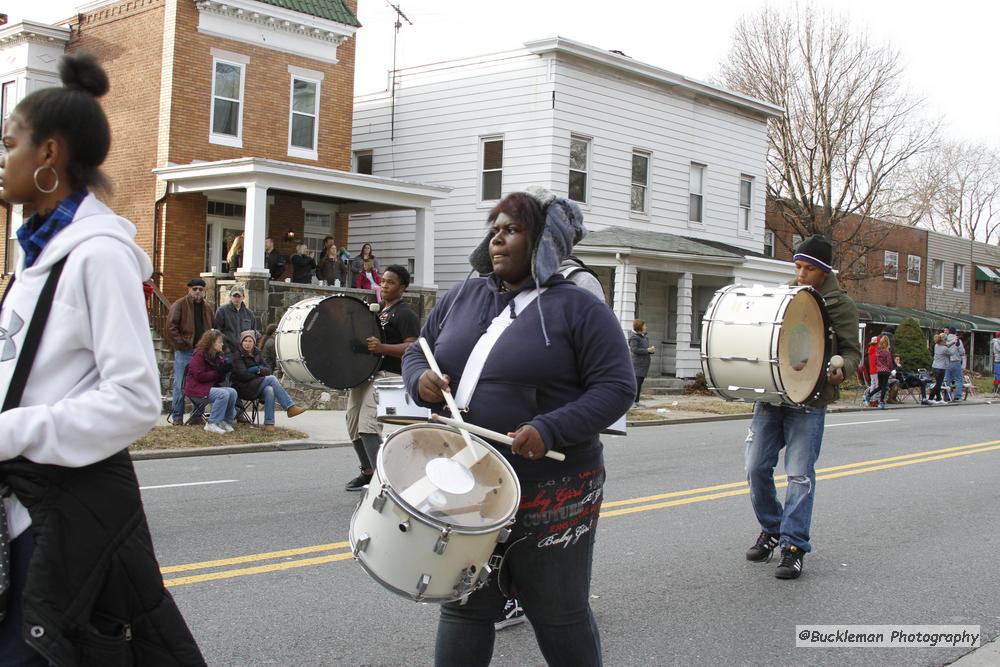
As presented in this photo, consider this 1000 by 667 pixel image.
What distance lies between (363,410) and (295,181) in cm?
1319

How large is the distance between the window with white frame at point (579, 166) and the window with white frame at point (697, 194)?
14.5 feet

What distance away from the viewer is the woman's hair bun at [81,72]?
260 centimetres

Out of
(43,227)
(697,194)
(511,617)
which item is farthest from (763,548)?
(697,194)

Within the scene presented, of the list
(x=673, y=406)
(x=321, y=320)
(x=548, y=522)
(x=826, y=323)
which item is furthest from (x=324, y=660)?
(x=673, y=406)

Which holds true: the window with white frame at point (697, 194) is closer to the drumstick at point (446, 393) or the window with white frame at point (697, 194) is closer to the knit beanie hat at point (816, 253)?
the knit beanie hat at point (816, 253)

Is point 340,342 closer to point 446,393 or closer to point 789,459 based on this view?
point 789,459

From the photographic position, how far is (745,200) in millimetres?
30359

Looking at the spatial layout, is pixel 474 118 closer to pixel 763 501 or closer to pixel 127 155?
pixel 127 155

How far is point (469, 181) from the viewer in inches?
1009

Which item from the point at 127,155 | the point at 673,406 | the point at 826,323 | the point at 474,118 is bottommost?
the point at 673,406

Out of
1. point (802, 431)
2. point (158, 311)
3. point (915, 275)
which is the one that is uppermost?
point (915, 275)

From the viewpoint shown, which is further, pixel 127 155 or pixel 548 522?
pixel 127 155

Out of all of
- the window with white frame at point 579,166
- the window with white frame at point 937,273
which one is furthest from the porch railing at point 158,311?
the window with white frame at point 937,273

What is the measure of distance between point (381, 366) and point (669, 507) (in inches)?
111
